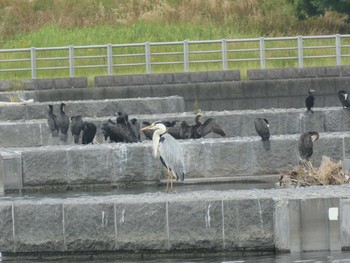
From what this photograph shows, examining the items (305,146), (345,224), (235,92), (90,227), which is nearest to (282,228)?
(345,224)

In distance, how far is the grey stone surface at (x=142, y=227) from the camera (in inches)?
674

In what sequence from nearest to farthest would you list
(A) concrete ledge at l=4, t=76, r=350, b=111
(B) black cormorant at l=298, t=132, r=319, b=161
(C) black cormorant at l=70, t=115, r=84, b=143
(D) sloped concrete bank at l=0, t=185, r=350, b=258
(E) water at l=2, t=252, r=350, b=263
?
1. (E) water at l=2, t=252, r=350, b=263
2. (D) sloped concrete bank at l=0, t=185, r=350, b=258
3. (B) black cormorant at l=298, t=132, r=319, b=161
4. (C) black cormorant at l=70, t=115, r=84, b=143
5. (A) concrete ledge at l=4, t=76, r=350, b=111

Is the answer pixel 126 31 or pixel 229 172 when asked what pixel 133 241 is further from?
pixel 126 31

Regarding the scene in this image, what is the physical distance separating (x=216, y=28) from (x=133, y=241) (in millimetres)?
35245

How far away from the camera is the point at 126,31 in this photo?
5172 cm

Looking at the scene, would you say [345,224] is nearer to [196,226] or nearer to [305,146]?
[196,226]

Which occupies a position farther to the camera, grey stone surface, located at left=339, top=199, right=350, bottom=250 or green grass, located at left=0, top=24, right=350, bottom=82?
green grass, located at left=0, top=24, right=350, bottom=82

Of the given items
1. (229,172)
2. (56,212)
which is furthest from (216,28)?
(56,212)

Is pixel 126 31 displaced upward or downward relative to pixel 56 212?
upward

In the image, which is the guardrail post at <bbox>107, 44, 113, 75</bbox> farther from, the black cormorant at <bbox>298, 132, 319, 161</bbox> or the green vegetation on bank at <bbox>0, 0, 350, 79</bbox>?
the black cormorant at <bbox>298, 132, 319, 161</bbox>

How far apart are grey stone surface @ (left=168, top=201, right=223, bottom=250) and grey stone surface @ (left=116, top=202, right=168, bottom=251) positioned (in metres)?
0.11

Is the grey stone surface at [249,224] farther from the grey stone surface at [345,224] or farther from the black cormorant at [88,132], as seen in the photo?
the black cormorant at [88,132]

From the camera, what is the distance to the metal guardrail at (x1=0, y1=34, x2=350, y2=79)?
43094 mm

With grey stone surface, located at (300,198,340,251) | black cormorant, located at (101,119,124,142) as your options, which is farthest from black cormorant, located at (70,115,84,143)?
grey stone surface, located at (300,198,340,251)
